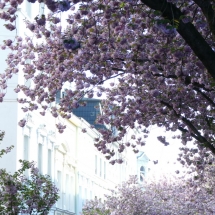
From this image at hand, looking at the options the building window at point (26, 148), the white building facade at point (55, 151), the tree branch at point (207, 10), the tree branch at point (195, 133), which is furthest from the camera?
the building window at point (26, 148)

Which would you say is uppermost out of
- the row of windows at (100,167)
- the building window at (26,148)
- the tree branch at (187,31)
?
the row of windows at (100,167)

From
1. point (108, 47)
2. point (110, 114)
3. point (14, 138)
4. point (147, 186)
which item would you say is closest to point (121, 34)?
point (108, 47)

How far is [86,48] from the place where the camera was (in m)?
12.1

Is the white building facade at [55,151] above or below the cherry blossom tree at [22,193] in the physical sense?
above

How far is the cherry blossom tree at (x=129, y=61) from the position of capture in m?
10.5

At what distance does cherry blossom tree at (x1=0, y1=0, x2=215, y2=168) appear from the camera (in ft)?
34.3

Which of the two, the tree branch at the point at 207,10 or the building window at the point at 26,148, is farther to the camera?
the building window at the point at 26,148

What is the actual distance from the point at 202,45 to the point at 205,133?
7840mm

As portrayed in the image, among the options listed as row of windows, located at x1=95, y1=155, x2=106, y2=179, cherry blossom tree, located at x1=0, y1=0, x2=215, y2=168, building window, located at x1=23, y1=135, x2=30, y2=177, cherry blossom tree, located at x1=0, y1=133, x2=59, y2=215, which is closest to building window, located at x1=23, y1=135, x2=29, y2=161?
building window, located at x1=23, y1=135, x2=30, y2=177

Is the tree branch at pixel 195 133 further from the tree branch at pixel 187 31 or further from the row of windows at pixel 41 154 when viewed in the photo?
the row of windows at pixel 41 154

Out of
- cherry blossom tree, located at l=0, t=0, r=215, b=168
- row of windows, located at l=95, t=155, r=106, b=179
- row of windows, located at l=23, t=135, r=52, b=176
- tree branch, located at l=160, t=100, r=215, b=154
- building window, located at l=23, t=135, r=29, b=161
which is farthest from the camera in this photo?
row of windows, located at l=95, t=155, r=106, b=179

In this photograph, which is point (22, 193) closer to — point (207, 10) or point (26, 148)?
point (207, 10)

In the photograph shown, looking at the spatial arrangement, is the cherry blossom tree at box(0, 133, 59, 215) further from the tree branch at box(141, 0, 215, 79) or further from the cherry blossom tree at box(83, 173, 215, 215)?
the cherry blossom tree at box(83, 173, 215, 215)

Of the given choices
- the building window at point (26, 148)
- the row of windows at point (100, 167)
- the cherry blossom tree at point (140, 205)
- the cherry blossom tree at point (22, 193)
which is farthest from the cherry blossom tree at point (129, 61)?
the row of windows at point (100, 167)
